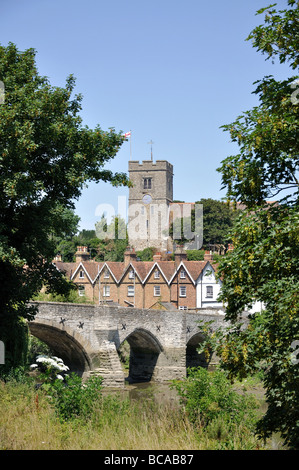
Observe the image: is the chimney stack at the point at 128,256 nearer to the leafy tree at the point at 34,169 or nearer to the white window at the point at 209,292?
the white window at the point at 209,292

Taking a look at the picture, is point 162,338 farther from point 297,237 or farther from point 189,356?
point 297,237

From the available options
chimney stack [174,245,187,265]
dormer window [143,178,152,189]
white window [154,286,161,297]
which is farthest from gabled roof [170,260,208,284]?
dormer window [143,178,152,189]

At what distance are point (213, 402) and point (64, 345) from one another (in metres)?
24.5

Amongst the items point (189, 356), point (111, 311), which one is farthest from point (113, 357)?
point (189, 356)

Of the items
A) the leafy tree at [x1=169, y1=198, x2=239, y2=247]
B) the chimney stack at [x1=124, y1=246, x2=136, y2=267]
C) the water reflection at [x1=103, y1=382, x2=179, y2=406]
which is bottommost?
the water reflection at [x1=103, y1=382, x2=179, y2=406]

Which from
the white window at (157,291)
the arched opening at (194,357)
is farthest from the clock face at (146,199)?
→ the arched opening at (194,357)

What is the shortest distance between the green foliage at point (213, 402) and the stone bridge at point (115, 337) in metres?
15.2

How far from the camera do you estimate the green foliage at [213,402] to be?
1548 centimetres

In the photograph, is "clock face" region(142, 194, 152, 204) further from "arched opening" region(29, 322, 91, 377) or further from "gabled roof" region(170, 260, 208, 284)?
"arched opening" region(29, 322, 91, 377)

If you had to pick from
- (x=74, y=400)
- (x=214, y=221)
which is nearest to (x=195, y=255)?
(x=214, y=221)

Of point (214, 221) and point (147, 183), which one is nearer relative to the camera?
point (214, 221)

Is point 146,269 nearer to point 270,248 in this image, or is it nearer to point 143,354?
point 143,354

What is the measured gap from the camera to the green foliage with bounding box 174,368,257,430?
15.5 metres

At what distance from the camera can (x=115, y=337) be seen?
133 feet
